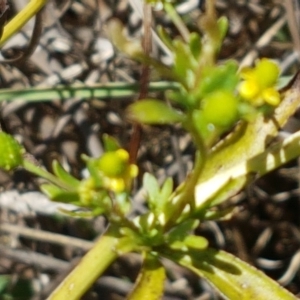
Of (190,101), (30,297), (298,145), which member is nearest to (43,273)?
(30,297)

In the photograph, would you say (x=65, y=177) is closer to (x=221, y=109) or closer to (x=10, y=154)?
(x=10, y=154)

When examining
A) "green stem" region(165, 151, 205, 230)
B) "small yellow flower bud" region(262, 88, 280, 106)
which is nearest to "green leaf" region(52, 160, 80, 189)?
"green stem" region(165, 151, 205, 230)

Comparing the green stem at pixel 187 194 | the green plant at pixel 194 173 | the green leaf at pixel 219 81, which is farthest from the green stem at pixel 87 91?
the green leaf at pixel 219 81

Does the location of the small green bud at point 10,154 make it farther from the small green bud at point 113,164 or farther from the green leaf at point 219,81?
the green leaf at point 219,81

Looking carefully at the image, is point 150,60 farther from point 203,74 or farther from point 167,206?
point 167,206

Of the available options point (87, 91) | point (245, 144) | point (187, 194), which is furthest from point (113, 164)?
point (87, 91)

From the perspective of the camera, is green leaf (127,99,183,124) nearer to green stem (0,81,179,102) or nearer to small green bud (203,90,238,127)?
small green bud (203,90,238,127)
